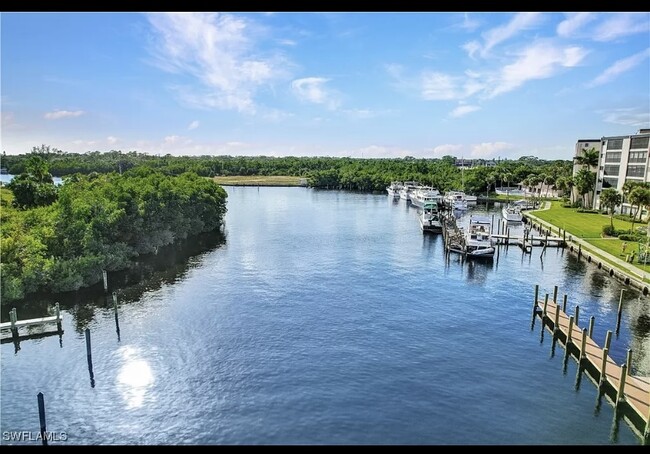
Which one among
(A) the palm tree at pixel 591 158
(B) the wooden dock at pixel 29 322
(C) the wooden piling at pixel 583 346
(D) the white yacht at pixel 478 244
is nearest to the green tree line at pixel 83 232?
(B) the wooden dock at pixel 29 322

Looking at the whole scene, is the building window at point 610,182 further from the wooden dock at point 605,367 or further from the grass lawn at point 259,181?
the grass lawn at point 259,181

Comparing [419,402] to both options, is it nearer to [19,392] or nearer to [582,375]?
[582,375]

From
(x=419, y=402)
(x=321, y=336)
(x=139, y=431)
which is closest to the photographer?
(x=139, y=431)

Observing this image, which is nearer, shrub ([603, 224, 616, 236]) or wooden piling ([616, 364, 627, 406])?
wooden piling ([616, 364, 627, 406])

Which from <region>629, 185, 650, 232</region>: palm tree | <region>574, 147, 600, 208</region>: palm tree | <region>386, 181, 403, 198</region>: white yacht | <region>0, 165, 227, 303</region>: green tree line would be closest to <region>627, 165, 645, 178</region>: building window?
<region>574, 147, 600, 208</region>: palm tree

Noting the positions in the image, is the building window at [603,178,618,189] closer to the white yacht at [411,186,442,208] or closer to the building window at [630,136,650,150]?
the building window at [630,136,650,150]
